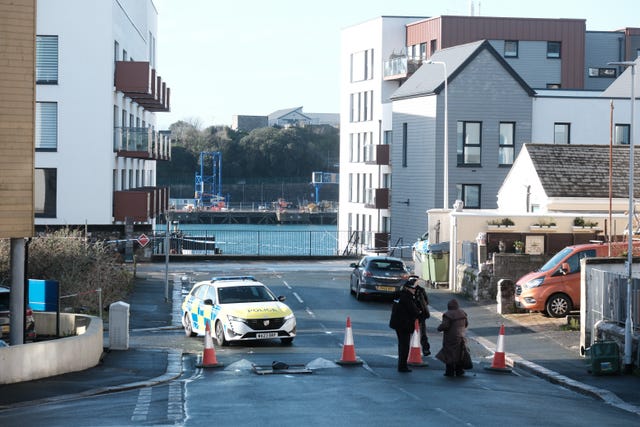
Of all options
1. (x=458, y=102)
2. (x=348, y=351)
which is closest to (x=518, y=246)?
(x=348, y=351)

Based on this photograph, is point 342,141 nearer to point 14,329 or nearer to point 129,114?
point 129,114

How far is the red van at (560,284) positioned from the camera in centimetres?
2998

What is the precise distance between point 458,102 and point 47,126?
21.2m

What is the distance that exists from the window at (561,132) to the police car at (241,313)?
3594 cm

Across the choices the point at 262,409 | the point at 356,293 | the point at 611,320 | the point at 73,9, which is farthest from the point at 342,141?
the point at 262,409

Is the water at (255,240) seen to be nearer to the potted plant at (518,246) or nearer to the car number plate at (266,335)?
the potted plant at (518,246)

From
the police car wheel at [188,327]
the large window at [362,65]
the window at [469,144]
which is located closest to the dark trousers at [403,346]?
the police car wheel at [188,327]

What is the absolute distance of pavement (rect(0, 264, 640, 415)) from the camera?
18547mm

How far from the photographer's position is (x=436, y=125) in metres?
59.5

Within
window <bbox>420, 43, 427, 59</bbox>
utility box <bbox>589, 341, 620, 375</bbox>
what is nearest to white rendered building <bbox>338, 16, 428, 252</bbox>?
window <bbox>420, 43, 427, 59</bbox>

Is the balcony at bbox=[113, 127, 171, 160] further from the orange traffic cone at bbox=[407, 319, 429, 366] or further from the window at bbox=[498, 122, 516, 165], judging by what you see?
the orange traffic cone at bbox=[407, 319, 429, 366]

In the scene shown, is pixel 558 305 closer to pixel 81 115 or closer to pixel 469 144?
pixel 81 115

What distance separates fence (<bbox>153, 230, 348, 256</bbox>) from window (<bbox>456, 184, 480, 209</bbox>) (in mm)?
7830

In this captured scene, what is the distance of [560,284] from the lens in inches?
1182
